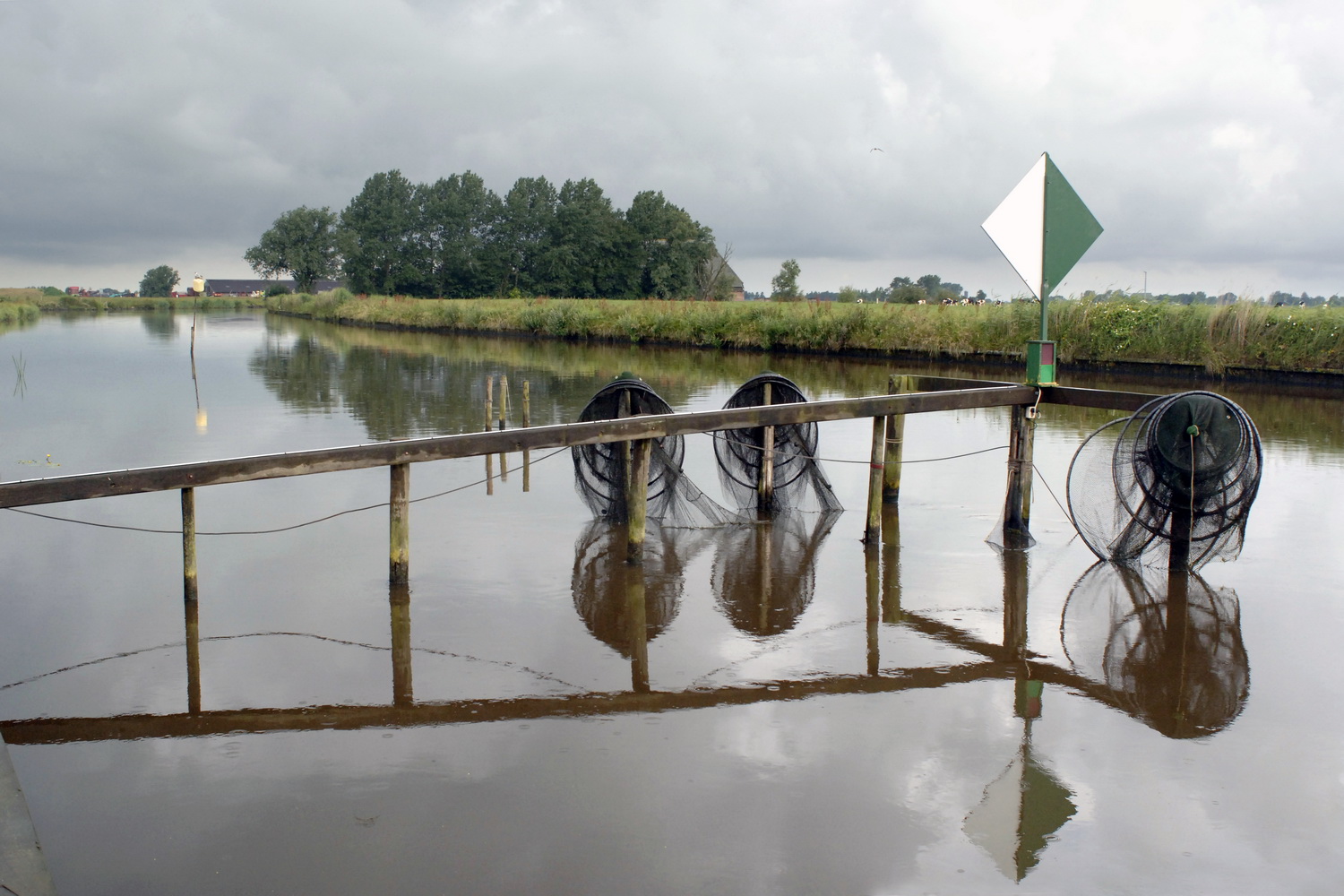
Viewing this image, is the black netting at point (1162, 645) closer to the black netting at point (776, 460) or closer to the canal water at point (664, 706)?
the canal water at point (664, 706)

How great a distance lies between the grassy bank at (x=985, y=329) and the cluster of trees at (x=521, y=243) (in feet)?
91.1

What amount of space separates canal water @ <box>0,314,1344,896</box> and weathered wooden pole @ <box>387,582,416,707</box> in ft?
0.17

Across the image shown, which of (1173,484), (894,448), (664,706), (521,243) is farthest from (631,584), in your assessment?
(521,243)

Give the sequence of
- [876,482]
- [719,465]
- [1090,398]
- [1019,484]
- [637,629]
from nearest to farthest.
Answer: [637,629] → [1090,398] → [876,482] → [1019,484] → [719,465]

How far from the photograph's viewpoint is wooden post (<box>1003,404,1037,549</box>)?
9430 millimetres

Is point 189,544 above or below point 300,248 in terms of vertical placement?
below

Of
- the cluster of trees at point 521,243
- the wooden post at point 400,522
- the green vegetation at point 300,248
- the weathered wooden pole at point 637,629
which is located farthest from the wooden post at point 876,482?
the green vegetation at point 300,248

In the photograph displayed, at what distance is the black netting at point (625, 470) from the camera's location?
10.0 m

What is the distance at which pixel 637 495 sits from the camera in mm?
8727

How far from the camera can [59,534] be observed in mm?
10047

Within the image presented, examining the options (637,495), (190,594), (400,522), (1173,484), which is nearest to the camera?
(190,594)

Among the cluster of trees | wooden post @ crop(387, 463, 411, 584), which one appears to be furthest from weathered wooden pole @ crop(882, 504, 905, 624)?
the cluster of trees

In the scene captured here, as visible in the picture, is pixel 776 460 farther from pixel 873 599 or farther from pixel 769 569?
pixel 873 599

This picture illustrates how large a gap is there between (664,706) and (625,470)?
14.7ft
